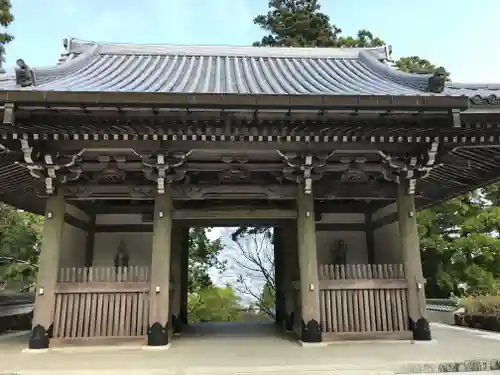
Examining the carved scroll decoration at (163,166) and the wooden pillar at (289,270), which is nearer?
the carved scroll decoration at (163,166)

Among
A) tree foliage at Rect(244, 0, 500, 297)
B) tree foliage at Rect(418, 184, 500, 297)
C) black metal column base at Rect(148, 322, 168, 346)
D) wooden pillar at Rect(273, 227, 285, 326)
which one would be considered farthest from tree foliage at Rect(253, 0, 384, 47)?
black metal column base at Rect(148, 322, 168, 346)

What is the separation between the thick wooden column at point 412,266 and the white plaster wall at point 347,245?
5.92 ft

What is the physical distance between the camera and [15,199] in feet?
27.2

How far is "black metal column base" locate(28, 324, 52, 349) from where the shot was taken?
226 inches

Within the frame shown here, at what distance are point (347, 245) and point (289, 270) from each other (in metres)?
1.37

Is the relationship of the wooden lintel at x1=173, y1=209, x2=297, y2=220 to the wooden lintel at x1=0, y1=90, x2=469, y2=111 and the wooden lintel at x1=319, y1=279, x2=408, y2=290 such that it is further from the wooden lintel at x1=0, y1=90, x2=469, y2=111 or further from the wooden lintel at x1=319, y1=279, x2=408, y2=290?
the wooden lintel at x1=0, y1=90, x2=469, y2=111

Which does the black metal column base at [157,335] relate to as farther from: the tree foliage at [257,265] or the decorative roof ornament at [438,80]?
the tree foliage at [257,265]

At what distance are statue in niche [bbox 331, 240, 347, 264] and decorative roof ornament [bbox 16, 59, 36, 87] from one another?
624cm

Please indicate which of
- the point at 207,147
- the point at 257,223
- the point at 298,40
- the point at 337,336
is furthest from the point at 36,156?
the point at 298,40

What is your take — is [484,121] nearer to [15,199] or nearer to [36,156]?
[36,156]

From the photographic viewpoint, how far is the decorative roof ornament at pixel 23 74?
5223 mm

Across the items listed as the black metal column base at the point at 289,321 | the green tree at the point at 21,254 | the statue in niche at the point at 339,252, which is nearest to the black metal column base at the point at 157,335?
the black metal column base at the point at 289,321

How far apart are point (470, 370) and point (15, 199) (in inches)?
345

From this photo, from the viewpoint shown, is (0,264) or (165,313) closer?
(165,313)
